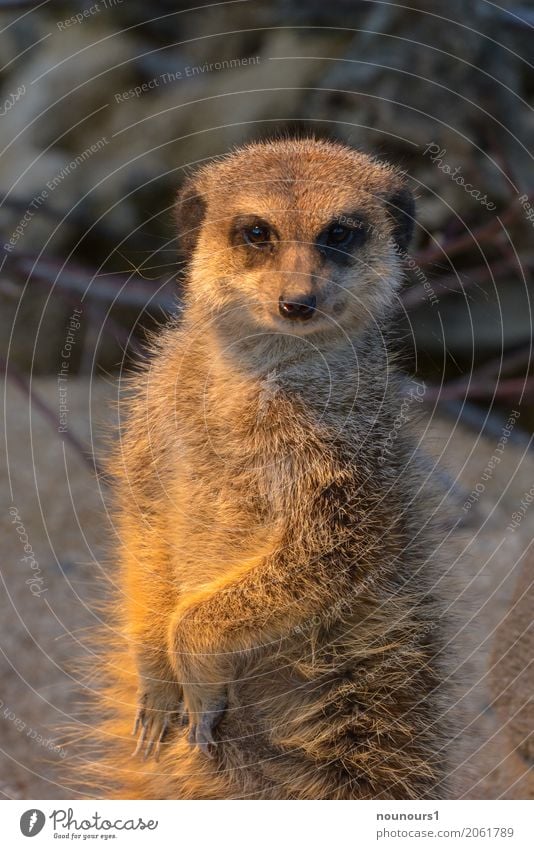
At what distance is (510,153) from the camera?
275cm

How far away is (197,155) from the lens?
8.33 feet

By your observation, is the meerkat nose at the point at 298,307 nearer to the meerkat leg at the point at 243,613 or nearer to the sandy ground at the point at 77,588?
the meerkat leg at the point at 243,613

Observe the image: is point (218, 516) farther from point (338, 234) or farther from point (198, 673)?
point (338, 234)

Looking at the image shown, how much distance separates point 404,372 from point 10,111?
1.54 metres

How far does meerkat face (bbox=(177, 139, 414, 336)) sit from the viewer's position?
1.09m

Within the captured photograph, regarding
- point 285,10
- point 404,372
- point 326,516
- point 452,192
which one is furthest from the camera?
point 452,192

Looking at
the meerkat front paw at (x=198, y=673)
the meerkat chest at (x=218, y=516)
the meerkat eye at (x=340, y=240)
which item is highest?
the meerkat eye at (x=340, y=240)

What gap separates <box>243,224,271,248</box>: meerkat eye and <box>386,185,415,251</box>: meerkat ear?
0.17 metres

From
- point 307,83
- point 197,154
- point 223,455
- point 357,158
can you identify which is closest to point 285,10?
point 307,83

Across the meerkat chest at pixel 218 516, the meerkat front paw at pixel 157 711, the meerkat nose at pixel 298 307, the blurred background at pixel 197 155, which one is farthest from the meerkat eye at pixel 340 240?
the blurred background at pixel 197 155

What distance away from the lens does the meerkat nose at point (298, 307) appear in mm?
1027
